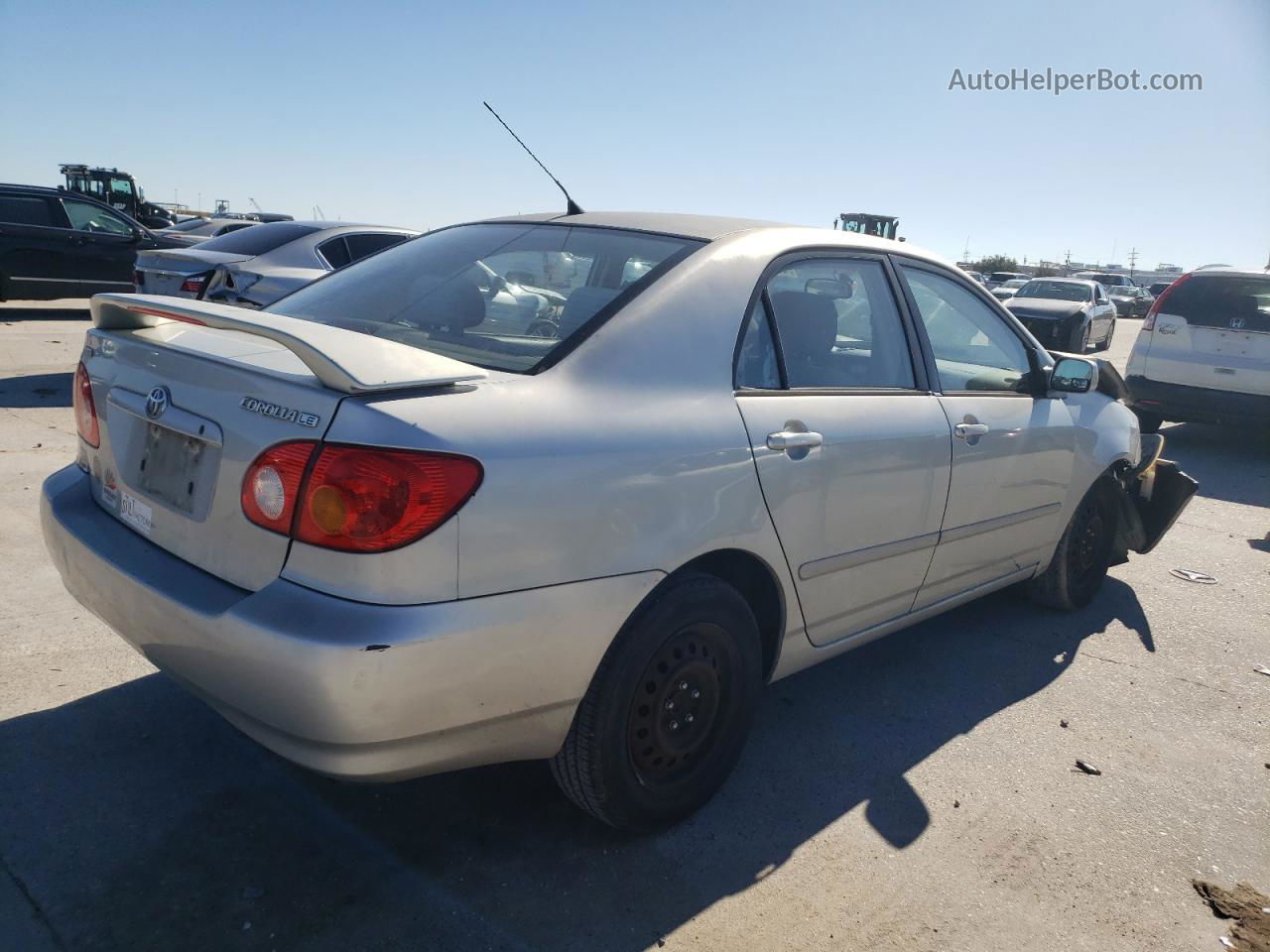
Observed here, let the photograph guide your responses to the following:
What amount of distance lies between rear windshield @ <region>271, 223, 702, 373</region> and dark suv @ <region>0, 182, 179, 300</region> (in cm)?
1160

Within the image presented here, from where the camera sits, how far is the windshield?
20422 mm

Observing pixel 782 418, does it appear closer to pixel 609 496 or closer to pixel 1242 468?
pixel 609 496

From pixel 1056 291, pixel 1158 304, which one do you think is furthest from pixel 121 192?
pixel 1158 304

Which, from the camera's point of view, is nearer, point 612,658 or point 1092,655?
point 612,658

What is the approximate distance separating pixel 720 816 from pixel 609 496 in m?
1.16

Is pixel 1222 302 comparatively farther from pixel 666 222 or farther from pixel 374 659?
pixel 374 659

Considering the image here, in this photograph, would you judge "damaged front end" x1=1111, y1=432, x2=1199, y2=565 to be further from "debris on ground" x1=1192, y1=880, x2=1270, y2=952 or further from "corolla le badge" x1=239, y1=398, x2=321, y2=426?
"corolla le badge" x1=239, y1=398, x2=321, y2=426

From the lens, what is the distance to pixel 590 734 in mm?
2445

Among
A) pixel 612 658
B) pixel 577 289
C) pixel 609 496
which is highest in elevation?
pixel 577 289

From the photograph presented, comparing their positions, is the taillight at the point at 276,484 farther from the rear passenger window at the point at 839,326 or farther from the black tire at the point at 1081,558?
the black tire at the point at 1081,558

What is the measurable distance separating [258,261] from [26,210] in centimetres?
785

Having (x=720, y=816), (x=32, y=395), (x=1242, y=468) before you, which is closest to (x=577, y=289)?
(x=720, y=816)

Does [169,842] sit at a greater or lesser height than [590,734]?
lesser

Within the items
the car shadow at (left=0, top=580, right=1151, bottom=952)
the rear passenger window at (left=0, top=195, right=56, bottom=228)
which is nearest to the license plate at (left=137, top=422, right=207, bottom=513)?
the car shadow at (left=0, top=580, right=1151, bottom=952)
